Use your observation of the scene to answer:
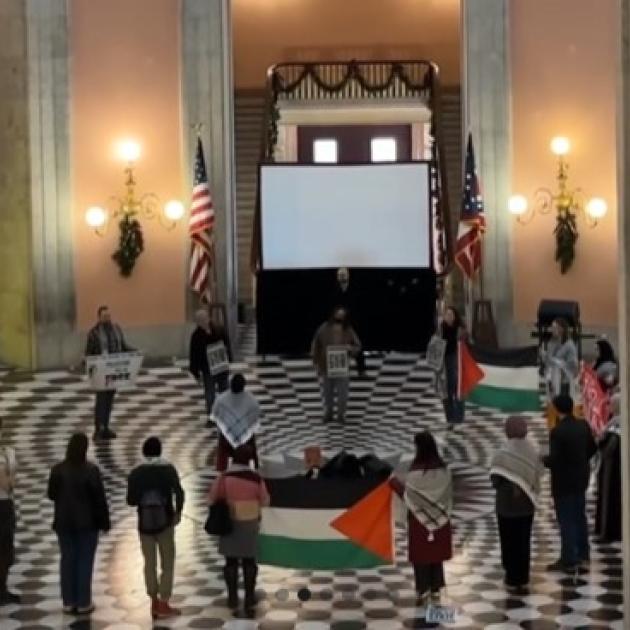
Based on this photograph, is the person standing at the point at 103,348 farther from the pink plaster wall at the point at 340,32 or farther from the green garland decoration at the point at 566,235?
the pink plaster wall at the point at 340,32

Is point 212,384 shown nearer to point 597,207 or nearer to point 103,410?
point 103,410

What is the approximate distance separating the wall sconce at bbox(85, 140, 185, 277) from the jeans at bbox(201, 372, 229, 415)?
A: 4827 millimetres

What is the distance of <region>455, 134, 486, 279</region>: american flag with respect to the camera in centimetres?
2158

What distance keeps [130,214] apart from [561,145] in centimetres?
631

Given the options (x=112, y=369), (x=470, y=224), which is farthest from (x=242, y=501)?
(x=470, y=224)

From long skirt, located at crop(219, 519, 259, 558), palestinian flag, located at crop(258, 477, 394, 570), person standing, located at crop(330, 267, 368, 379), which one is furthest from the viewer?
person standing, located at crop(330, 267, 368, 379)

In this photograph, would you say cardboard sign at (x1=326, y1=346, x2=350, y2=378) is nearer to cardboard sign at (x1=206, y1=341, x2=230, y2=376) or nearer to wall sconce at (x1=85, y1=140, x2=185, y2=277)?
cardboard sign at (x1=206, y1=341, x2=230, y2=376)

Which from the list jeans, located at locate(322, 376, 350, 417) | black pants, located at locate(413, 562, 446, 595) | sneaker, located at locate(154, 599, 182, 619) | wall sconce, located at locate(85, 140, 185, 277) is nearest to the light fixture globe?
wall sconce, located at locate(85, 140, 185, 277)

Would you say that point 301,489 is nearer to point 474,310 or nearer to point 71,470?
point 71,470

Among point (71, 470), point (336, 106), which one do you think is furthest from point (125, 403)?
point (336, 106)

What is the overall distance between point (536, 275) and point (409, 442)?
631 centimetres

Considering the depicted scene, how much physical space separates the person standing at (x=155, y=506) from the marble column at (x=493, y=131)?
41.0 feet

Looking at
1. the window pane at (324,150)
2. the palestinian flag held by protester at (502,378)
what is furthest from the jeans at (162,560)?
the window pane at (324,150)

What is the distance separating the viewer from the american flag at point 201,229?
70.7 feet
